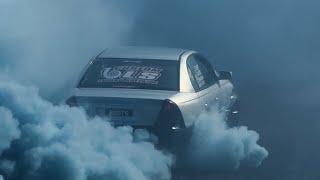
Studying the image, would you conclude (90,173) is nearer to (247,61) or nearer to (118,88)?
(118,88)

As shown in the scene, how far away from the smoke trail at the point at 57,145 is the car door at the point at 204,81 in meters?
1.91

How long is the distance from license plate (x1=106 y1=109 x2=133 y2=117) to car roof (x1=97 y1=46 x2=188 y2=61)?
135 cm

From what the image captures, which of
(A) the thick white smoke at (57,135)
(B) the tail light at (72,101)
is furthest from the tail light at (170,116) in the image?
(B) the tail light at (72,101)

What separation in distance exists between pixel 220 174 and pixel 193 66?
1635 mm

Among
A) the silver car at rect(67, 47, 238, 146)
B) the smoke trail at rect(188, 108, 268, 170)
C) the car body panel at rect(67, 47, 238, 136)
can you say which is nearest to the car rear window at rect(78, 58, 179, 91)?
the silver car at rect(67, 47, 238, 146)

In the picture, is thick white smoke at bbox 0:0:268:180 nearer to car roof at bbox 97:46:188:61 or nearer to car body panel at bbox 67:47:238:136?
car body panel at bbox 67:47:238:136

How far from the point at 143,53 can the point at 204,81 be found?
913 mm

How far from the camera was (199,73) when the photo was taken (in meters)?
12.3

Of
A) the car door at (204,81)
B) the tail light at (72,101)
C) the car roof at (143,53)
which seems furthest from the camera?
the car roof at (143,53)

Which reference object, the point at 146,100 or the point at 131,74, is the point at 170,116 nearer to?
the point at 146,100

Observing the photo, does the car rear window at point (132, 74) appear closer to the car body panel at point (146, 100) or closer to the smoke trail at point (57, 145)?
the car body panel at point (146, 100)

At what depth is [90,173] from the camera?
9273mm

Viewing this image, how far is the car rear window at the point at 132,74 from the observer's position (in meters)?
11.4

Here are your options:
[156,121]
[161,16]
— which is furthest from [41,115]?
[161,16]
